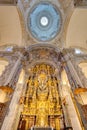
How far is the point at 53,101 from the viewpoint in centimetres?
1141

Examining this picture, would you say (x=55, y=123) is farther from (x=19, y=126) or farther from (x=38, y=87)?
(x=38, y=87)

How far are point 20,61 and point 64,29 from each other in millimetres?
5501

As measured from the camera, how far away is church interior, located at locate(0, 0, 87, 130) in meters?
9.65

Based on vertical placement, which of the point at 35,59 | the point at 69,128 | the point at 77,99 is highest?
the point at 35,59

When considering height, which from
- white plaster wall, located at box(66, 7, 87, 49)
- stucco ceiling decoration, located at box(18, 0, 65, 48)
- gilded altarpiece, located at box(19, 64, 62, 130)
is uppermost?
stucco ceiling decoration, located at box(18, 0, 65, 48)

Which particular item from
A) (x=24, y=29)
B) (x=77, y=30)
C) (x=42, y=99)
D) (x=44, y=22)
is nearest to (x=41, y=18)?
(x=44, y=22)

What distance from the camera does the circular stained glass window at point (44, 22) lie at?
1508 centimetres

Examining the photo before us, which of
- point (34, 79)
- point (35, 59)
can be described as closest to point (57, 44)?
point (35, 59)

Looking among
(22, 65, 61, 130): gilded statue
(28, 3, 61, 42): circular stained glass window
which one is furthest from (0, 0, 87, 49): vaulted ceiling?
(22, 65, 61, 130): gilded statue

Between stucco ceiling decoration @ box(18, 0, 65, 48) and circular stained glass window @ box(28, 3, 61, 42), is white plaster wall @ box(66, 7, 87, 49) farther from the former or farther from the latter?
circular stained glass window @ box(28, 3, 61, 42)

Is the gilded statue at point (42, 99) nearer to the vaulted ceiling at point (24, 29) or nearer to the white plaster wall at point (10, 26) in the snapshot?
the vaulted ceiling at point (24, 29)

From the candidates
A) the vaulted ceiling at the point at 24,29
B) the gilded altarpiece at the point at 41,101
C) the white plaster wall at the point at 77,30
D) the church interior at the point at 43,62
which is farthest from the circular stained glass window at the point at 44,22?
the gilded altarpiece at the point at 41,101

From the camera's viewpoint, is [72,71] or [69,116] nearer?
[69,116]

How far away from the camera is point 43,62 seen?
1541cm
